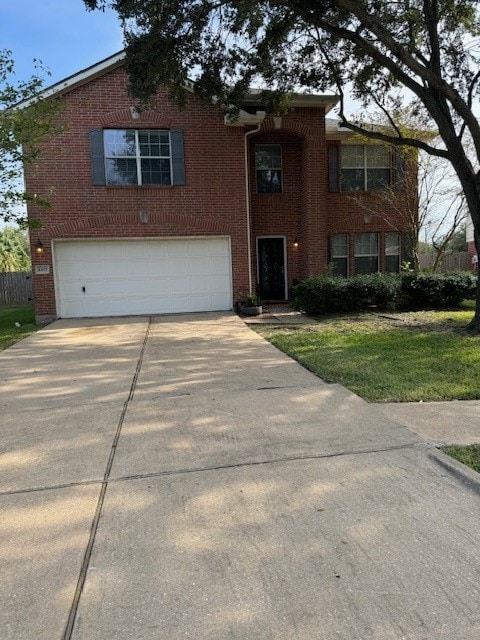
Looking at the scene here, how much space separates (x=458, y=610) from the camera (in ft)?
6.28

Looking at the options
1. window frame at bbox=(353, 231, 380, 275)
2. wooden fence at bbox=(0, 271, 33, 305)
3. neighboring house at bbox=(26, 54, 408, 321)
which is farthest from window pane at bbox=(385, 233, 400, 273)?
wooden fence at bbox=(0, 271, 33, 305)

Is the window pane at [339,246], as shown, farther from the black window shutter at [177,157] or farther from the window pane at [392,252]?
the black window shutter at [177,157]

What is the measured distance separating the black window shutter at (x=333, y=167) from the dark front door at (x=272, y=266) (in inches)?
105

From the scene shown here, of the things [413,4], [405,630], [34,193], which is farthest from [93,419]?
[413,4]

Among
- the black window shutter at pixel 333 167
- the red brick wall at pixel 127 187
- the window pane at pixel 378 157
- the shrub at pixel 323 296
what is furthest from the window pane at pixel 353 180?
the shrub at pixel 323 296

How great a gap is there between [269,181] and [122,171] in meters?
4.81

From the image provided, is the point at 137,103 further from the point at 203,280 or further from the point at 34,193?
the point at 203,280

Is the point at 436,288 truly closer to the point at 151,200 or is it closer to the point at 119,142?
the point at 151,200

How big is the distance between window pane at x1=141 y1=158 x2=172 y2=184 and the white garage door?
1701 mm

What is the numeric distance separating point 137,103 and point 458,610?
44.2ft

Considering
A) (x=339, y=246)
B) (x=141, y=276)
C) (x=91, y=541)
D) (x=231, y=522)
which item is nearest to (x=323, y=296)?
(x=339, y=246)

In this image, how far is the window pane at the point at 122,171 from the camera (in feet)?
41.6

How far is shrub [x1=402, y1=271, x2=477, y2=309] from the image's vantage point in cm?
1272

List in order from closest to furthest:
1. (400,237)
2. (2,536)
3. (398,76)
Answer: (2,536)
(398,76)
(400,237)
